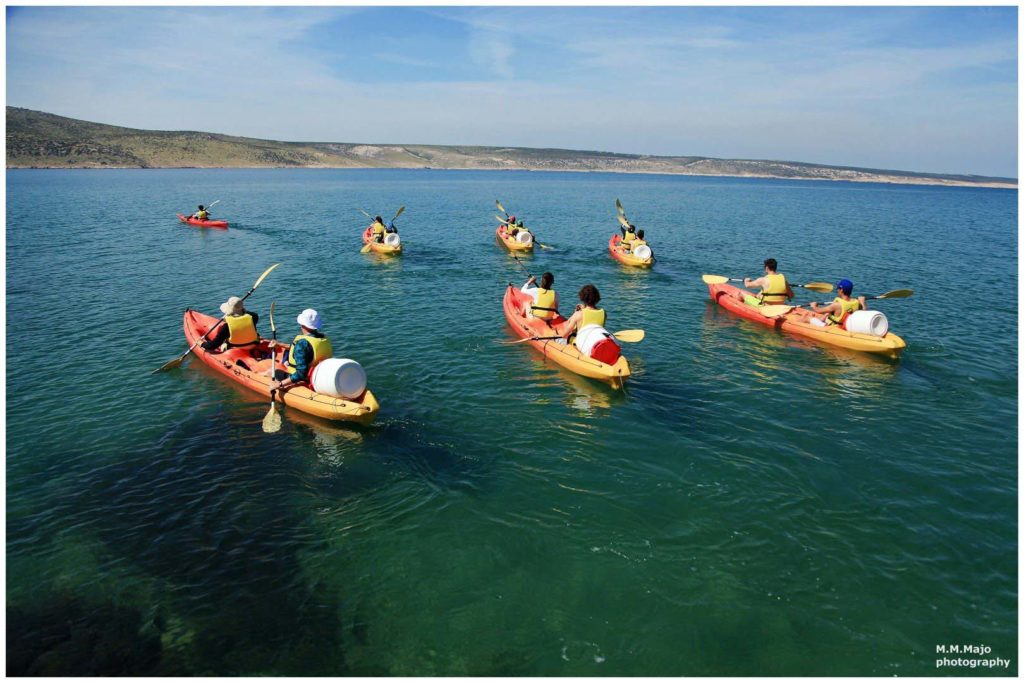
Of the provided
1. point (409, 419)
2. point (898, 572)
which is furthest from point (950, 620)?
point (409, 419)

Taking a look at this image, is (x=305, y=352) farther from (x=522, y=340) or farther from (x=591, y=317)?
(x=591, y=317)

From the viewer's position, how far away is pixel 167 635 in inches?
307

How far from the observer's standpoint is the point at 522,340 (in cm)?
1748

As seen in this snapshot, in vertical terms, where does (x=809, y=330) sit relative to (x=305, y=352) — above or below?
below

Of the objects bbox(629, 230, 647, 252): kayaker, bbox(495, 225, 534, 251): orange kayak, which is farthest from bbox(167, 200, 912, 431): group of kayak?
bbox(495, 225, 534, 251): orange kayak

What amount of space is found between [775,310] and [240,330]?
18.3m

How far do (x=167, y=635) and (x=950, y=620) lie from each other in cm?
1160

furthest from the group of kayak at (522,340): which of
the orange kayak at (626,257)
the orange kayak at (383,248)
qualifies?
the orange kayak at (383,248)

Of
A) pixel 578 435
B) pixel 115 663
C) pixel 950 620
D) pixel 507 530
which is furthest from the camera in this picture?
pixel 578 435

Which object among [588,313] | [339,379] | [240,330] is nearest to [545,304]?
[588,313]

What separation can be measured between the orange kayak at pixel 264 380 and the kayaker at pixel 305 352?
237mm

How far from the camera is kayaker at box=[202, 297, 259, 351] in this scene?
15.2m

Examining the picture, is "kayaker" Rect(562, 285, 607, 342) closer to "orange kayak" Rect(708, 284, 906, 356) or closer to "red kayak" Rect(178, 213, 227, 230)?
"orange kayak" Rect(708, 284, 906, 356)

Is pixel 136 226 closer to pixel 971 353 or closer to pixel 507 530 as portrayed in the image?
pixel 507 530
